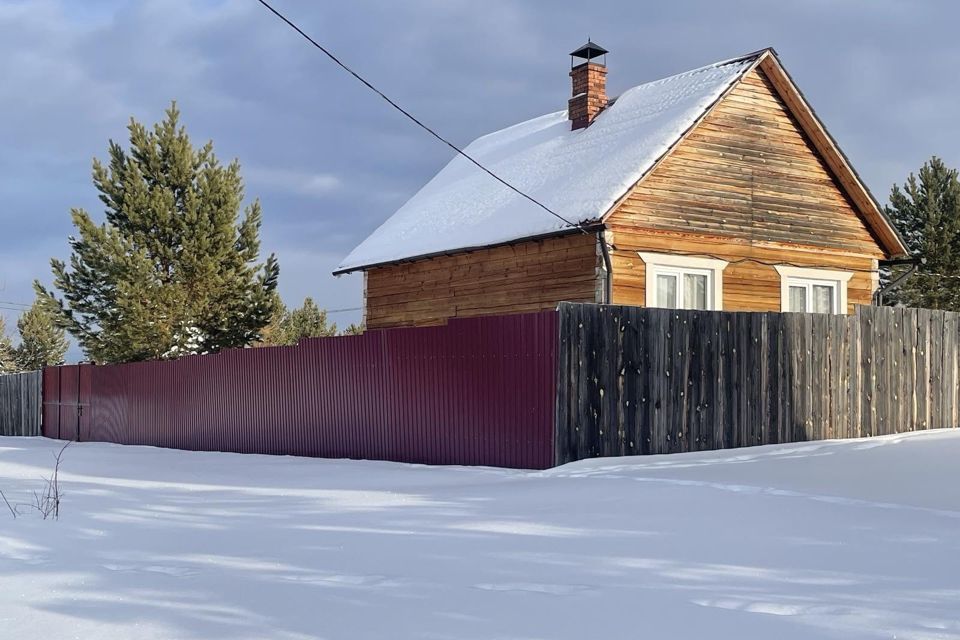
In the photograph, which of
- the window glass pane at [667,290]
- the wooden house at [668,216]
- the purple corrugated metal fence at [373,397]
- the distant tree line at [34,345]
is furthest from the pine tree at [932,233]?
the distant tree line at [34,345]

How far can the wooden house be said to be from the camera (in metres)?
18.5

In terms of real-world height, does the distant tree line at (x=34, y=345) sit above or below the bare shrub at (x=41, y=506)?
above

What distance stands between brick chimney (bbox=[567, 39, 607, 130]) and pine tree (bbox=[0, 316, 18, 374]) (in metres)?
44.3

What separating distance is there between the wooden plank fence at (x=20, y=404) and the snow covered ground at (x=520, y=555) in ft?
59.1

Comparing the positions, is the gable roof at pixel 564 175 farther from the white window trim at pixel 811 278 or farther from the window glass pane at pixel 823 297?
the window glass pane at pixel 823 297

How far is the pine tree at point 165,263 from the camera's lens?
1183 inches

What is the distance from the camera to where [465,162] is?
26781 millimetres

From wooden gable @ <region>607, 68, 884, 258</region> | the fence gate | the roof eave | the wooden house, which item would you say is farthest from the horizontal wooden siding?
the fence gate

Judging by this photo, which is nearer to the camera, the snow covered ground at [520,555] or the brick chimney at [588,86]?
the snow covered ground at [520,555]

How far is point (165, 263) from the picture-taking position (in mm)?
31250

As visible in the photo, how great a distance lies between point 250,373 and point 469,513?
35.9 ft

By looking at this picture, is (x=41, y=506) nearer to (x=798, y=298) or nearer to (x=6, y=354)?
(x=798, y=298)

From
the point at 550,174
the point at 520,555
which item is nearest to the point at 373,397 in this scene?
the point at 550,174

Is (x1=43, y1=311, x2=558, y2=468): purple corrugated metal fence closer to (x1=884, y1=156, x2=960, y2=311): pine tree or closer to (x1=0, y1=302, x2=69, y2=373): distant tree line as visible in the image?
(x1=884, y1=156, x2=960, y2=311): pine tree
